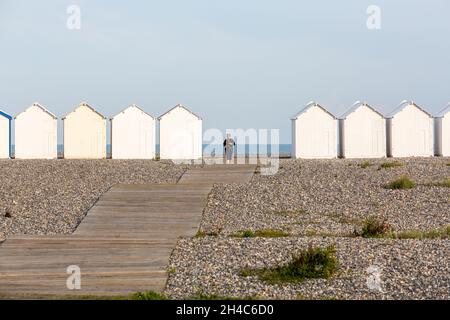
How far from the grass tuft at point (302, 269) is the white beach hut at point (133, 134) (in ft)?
62.8

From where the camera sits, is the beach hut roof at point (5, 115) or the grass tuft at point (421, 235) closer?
the grass tuft at point (421, 235)

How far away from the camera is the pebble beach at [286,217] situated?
502 inches

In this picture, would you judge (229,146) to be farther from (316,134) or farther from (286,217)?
(286,217)

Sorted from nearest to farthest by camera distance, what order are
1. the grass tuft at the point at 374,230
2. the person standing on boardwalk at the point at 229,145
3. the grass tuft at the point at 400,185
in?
the grass tuft at the point at 374,230, the grass tuft at the point at 400,185, the person standing on boardwalk at the point at 229,145

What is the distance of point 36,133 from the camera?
1276 inches

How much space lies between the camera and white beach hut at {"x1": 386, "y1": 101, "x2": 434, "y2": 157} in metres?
32.8

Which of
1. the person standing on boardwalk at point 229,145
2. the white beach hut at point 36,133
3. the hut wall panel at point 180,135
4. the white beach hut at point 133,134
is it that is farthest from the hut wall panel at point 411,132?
the white beach hut at point 36,133

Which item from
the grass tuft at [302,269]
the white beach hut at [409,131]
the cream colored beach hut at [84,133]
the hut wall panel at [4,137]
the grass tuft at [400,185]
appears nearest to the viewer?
the grass tuft at [302,269]

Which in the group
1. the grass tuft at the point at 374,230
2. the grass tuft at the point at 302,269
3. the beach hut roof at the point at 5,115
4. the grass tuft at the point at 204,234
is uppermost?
the beach hut roof at the point at 5,115

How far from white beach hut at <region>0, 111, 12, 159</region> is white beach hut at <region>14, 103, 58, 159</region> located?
444mm

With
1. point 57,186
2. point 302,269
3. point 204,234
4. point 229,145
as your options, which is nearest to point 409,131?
point 229,145

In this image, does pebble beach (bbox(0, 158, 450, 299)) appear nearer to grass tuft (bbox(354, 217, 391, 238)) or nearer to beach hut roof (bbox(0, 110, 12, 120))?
grass tuft (bbox(354, 217, 391, 238))

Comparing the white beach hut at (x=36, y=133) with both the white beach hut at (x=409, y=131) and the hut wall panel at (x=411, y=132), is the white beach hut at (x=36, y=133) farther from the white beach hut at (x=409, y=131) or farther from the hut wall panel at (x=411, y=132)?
the hut wall panel at (x=411, y=132)

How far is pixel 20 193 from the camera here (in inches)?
871
